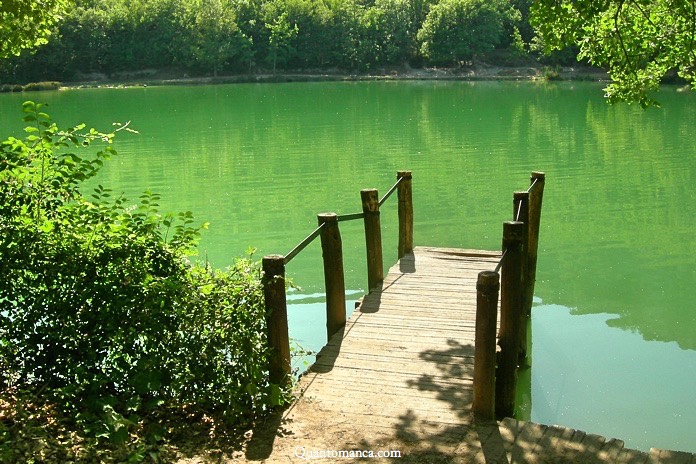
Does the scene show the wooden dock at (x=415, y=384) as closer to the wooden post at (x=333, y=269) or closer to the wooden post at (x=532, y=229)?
the wooden post at (x=333, y=269)

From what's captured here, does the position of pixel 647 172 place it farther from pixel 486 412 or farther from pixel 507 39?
pixel 507 39

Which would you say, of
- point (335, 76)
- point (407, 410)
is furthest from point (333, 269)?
point (335, 76)

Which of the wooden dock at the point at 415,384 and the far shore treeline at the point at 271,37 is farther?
the far shore treeline at the point at 271,37

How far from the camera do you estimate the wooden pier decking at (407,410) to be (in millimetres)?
5961

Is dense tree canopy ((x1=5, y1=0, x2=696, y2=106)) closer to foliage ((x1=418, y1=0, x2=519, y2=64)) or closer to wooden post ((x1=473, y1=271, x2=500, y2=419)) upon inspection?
foliage ((x1=418, y1=0, x2=519, y2=64))

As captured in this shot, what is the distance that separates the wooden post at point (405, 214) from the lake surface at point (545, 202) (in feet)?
5.57

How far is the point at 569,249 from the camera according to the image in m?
16.3

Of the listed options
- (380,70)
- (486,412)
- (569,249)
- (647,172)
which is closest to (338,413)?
(486,412)

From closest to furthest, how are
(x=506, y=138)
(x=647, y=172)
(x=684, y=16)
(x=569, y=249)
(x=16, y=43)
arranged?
(x=684, y=16) → (x=16, y=43) → (x=569, y=249) → (x=647, y=172) → (x=506, y=138)

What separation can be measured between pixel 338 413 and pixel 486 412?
116 cm

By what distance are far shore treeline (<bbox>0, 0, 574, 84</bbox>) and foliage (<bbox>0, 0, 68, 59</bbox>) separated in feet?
284

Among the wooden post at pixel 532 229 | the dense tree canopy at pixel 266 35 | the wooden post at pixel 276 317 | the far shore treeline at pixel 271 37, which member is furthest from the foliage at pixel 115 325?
the far shore treeline at pixel 271 37

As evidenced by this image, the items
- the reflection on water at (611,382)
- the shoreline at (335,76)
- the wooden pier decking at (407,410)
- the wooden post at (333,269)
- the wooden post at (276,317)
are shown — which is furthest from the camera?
the shoreline at (335,76)

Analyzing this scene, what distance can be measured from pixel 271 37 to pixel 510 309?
97088 millimetres
